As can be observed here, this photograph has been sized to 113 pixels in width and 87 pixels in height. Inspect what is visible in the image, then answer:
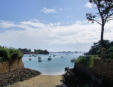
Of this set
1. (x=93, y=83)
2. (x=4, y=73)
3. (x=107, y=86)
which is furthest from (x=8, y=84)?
(x=107, y=86)

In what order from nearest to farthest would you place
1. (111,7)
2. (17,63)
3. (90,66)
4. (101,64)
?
(101,64) → (90,66) → (111,7) → (17,63)

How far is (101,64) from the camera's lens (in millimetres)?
10727

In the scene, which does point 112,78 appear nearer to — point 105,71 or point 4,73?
point 105,71

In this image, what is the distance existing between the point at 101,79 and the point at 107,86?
0.78 m

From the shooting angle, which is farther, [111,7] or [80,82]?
[111,7]

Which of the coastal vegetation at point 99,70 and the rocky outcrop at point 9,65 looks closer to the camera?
the coastal vegetation at point 99,70

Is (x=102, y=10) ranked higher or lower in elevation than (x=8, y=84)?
higher

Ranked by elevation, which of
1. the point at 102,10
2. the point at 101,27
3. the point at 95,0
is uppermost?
the point at 95,0

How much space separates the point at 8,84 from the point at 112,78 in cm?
812

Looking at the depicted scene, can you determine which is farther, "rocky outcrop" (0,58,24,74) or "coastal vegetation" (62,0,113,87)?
"rocky outcrop" (0,58,24,74)

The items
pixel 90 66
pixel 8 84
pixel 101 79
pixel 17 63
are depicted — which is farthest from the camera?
pixel 17 63

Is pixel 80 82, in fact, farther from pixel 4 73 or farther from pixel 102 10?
pixel 102 10

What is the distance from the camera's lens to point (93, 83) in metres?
9.99

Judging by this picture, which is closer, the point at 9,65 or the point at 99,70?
the point at 99,70
